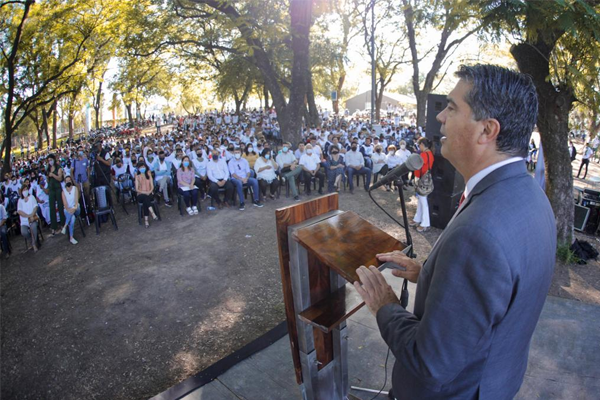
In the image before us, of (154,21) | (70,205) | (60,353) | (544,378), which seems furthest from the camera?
(154,21)

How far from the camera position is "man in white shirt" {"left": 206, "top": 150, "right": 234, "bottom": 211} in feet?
31.9

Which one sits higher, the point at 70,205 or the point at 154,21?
the point at 154,21

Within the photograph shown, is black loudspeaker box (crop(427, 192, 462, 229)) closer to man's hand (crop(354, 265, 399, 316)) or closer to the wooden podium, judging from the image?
the wooden podium

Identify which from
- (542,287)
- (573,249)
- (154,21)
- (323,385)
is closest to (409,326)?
(542,287)

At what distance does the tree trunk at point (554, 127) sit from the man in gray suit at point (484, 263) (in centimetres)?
554

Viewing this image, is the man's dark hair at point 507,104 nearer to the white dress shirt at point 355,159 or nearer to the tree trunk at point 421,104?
the white dress shirt at point 355,159

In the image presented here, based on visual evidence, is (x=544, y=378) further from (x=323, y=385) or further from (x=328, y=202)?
(x=328, y=202)

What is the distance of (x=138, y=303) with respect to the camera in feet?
16.6

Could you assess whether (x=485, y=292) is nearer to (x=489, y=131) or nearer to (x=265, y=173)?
(x=489, y=131)

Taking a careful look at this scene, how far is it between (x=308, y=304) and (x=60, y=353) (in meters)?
3.66

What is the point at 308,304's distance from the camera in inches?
77.3

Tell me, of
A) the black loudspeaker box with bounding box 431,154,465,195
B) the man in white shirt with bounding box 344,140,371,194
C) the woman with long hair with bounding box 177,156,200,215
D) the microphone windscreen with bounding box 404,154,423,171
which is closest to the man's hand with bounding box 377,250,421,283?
the microphone windscreen with bounding box 404,154,423,171

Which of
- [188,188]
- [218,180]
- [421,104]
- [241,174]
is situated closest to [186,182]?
[188,188]

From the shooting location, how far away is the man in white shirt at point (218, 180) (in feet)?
31.9
